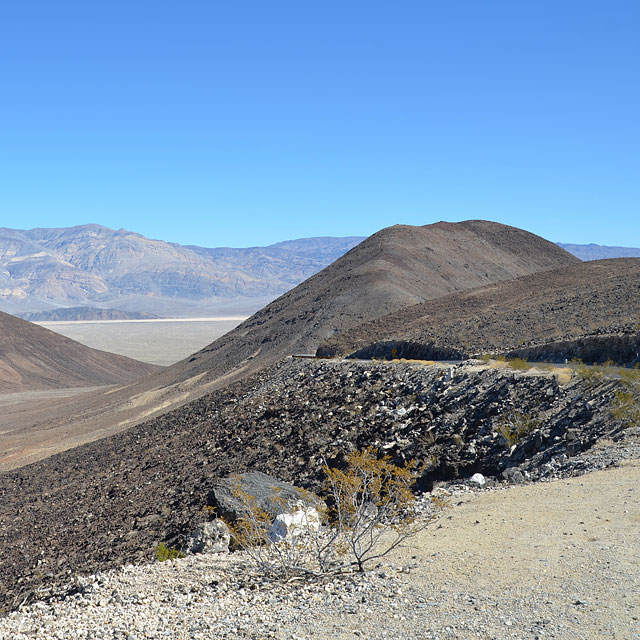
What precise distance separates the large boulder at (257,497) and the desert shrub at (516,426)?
4820 mm

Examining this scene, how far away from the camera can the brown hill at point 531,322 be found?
26.8 m

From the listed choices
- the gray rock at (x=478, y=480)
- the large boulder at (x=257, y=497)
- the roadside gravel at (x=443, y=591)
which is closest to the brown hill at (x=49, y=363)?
the large boulder at (x=257, y=497)

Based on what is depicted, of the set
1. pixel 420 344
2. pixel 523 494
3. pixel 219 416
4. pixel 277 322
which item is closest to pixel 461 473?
pixel 523 494

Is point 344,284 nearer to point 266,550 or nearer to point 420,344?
point 420,344

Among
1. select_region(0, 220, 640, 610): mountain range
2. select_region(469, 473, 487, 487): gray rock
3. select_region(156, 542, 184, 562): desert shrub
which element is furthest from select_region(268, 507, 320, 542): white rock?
select_region(469, 473, 487, 487): gray rock

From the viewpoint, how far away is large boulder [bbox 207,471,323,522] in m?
16.0

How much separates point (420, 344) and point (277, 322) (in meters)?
32.2

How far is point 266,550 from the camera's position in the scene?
12453 mm

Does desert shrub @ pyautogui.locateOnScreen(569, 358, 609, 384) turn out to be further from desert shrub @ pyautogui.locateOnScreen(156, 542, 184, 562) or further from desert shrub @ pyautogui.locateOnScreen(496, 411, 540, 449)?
desert shrub @ pyautogui.locateOnScreen(156, 542, 184, 562)

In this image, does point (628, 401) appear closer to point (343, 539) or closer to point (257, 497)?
point (343, 539)

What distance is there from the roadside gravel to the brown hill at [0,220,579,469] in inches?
1298

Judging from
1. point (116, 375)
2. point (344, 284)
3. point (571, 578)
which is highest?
point (344, 284)

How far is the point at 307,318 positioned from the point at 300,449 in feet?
135

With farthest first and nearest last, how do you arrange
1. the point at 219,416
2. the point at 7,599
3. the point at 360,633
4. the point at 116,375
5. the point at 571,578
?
the point at 116,375
the point at 219,416
the point at 7,599
the point at 571,578
the point at 360,633
